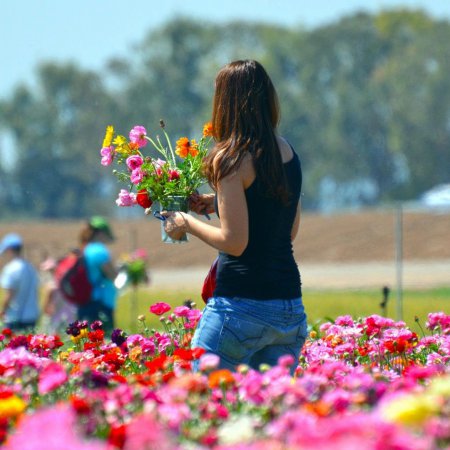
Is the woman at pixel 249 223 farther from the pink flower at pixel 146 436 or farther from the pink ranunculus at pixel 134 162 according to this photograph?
the pink flower at pixel 146 436

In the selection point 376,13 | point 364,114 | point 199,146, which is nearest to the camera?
point 199,146

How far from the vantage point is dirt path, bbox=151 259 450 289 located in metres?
26.6

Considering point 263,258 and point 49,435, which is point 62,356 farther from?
point 49,435

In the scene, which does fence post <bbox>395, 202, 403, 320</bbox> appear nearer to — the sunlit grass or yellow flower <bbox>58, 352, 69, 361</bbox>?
the sunlit grass

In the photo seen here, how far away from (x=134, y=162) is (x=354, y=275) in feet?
85.9

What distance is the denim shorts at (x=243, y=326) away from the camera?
4352mm

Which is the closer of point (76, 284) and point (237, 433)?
point (237, 433)

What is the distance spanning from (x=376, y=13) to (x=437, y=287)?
47.2 meters


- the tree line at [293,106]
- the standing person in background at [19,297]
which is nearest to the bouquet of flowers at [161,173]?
the standing person in background at [19,297]

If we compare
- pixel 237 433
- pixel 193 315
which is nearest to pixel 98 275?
pixel 193 315

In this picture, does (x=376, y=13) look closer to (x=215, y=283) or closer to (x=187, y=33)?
(x=187, y=33)

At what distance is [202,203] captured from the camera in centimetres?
489

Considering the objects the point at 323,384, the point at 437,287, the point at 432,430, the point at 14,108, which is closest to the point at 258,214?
the point at 323,384

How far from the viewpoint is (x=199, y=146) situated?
16.8ft
